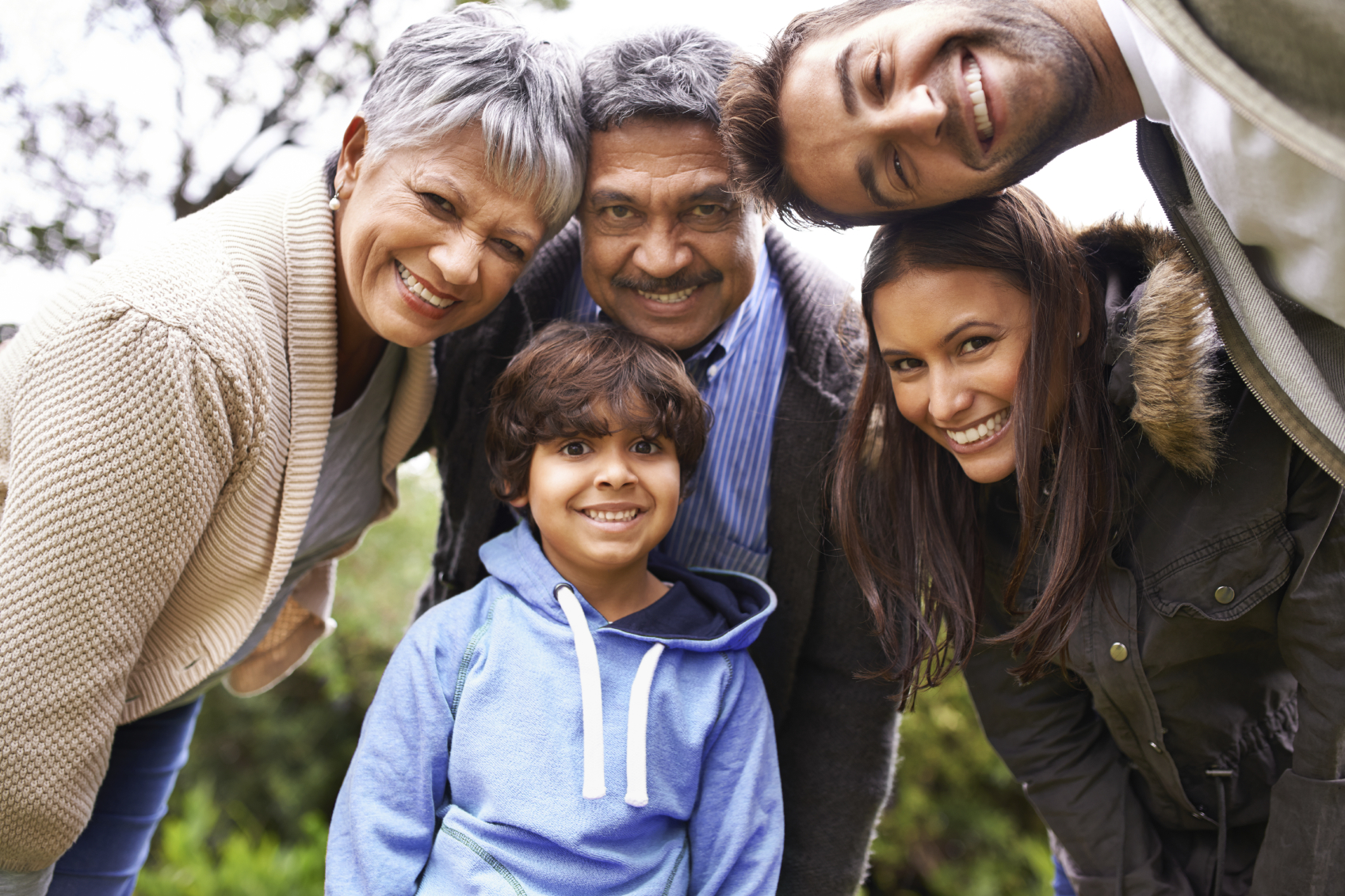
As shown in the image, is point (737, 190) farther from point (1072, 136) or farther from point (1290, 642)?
point (1290, 642)

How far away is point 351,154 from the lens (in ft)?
7.02

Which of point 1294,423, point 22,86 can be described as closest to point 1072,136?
point 1294,423

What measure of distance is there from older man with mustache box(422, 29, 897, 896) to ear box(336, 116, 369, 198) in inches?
19.2

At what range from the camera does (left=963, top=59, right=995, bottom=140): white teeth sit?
165 cm

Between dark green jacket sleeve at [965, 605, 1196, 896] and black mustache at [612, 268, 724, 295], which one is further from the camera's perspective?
black mustache at [612, 268, 724, 295]

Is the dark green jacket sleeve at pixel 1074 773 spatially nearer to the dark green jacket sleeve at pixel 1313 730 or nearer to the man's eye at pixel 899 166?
the dark green jacket sleeve at pixel 1313 730

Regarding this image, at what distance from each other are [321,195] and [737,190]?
951 mm

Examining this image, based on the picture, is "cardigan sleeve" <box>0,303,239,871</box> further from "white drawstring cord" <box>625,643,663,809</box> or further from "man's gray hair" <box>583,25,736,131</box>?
"man's gray hair" <box>583,25,736,131</box>

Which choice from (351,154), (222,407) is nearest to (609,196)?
(351,154)

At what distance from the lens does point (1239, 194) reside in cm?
139

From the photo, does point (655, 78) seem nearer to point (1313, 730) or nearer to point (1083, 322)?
point (1083, 322)

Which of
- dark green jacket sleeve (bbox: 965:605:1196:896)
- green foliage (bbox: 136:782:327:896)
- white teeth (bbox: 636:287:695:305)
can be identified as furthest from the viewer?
green foliage (bbox: 136:782:327:896)

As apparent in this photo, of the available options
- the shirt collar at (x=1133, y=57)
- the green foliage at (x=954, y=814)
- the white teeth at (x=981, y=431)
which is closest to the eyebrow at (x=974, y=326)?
the white teeth at (x=981, y=431)

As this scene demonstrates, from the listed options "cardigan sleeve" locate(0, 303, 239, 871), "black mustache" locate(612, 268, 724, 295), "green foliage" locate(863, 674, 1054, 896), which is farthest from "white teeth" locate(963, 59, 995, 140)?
"green foliage" locate(863, 674, 1054, 896)
